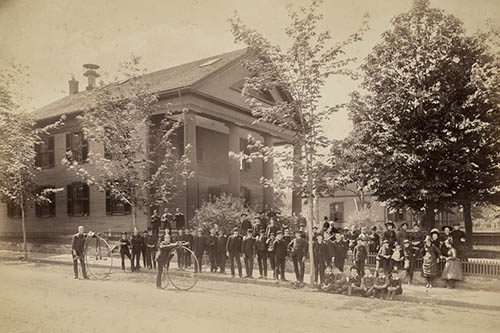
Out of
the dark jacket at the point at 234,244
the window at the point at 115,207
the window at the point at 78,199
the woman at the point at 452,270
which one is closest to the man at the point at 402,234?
the woman at the point at 452,270

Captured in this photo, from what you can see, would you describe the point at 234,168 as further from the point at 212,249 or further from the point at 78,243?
the point at 78,243

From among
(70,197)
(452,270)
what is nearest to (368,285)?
(452,270)

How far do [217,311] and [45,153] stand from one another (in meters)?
20.0

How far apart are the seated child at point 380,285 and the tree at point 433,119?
384 cm

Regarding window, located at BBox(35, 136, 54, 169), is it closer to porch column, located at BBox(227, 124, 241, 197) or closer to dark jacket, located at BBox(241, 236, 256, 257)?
porch column, located at BBox(227, 124, 241, 197)

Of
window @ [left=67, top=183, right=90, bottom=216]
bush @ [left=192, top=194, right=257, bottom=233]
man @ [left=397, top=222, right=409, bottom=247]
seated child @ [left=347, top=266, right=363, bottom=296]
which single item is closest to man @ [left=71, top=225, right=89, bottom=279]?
bush @ [left=192, top=194, right=257, bottom=233]

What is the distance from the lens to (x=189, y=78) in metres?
21.3

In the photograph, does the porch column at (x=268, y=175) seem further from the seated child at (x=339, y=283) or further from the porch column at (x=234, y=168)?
the seated child at (x=339, y=283)

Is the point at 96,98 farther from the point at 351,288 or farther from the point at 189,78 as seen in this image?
the point at 351,288

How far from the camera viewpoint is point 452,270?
1214cm

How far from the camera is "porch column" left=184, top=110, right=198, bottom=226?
64.2 ft

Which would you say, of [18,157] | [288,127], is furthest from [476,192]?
[18,157]

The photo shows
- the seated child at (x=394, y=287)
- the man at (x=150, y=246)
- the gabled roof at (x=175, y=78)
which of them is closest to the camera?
the seated child at (x=394, y=287)

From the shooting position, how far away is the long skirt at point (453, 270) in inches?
476
